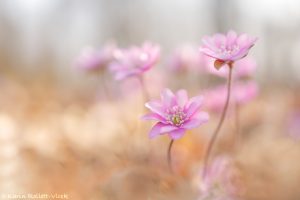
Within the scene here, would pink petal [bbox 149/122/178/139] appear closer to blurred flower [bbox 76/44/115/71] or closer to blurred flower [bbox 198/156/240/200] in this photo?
blurred flower [bbox 198/156/240/200]

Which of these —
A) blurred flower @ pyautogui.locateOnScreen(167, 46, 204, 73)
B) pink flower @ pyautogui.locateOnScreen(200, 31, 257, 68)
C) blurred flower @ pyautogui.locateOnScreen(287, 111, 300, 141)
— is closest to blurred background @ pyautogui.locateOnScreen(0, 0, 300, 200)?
blurred flower @ pyautogui.locateOnScreen(287, 111, 300, 141)

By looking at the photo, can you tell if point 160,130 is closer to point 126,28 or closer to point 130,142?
point 130,142

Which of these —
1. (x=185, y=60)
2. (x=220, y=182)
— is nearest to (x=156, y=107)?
(x=220, y=182)

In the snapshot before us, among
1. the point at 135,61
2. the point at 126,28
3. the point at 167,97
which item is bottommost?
the point at 167,97

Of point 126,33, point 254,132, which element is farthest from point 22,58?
point 254,132

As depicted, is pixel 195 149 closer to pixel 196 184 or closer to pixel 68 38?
pixel 196 184

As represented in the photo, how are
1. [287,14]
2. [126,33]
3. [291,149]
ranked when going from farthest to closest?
[126,33] → [287,14] → [291,149]

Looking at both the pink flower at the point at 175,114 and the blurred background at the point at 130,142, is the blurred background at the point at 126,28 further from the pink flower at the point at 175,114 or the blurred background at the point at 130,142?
the pink flower at the point at 175,114
